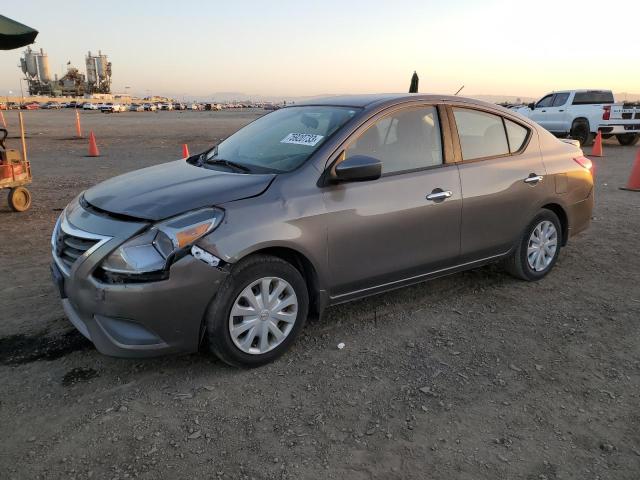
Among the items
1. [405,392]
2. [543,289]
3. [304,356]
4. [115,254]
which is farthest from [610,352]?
[115,254]

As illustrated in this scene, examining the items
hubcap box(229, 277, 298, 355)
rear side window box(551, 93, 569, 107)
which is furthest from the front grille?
rear side window box(551, 93, 569, 107)

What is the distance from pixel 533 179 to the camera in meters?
4.61

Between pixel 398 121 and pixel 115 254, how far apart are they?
222 centimetres

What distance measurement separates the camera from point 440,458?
101 inches

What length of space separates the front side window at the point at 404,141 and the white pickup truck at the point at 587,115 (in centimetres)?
1615

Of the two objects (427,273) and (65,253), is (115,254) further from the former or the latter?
(427,273)

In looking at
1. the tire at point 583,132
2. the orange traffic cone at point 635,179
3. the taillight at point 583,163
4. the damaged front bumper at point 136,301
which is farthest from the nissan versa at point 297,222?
the tire at point 583,132

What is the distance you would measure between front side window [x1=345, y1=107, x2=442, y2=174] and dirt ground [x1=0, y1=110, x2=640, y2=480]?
1.21 metres

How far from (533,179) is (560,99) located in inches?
635

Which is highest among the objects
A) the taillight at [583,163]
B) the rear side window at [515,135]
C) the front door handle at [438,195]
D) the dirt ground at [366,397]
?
the rear side window at [515,135]

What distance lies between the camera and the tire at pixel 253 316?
3111 millimetres

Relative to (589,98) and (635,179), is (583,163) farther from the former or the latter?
(589,98)

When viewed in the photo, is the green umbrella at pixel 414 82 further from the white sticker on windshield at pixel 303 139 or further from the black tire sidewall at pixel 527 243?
the white sticker on windshield at pixel 303 139

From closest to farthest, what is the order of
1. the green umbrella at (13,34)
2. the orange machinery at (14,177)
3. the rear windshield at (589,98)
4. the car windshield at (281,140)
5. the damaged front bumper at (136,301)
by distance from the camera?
the damaged front bumper at (136,301)
the car windshield at (281,140)
the green umbrella at (13,34)
the orange machinery at (14,177)
the rear windshield at (589,98)
